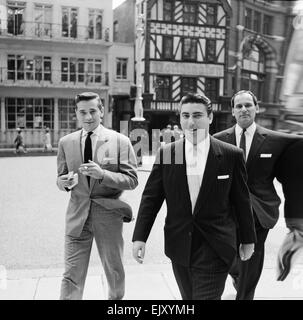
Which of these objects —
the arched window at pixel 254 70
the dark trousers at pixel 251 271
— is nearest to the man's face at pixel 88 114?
the arched window at pixel 254 70

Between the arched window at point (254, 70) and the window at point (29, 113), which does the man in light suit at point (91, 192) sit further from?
the arched window at point (254, 70)

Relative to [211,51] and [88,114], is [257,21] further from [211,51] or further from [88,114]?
[88,114]

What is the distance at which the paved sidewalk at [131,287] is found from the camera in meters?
3.11

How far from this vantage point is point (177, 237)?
7.39 ft

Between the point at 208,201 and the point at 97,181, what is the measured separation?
85 centimetres

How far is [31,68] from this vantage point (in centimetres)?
329

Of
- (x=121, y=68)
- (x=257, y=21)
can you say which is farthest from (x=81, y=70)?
(x=121, y=68)

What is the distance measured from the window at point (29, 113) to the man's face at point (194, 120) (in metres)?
1.11

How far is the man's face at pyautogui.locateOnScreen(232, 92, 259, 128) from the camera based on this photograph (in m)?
2.56

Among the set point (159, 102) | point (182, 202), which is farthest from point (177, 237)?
point (159, 102)

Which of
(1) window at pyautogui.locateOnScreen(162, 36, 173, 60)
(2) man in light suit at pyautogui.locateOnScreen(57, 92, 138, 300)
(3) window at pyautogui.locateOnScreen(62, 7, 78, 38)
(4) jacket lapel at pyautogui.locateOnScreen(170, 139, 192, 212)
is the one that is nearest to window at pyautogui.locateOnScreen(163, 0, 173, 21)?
(1) window at pyautogui.locateOnScreen(162, 36, 173, 60)

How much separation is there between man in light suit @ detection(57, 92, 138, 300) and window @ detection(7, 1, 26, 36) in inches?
20.7
